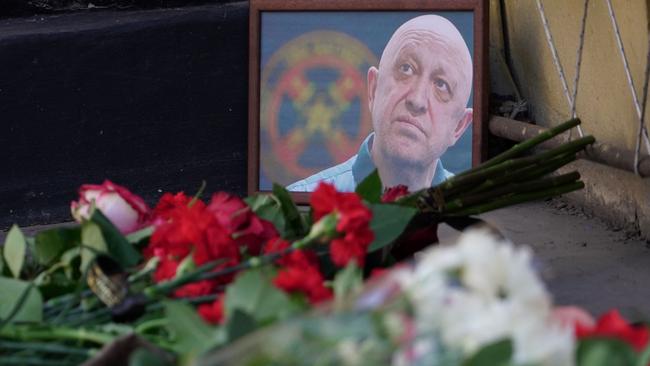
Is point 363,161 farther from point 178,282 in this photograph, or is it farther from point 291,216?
point 178,282

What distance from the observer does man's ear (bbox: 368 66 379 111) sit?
11.0ft

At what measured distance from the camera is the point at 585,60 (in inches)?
127

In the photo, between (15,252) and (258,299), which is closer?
(258,299)

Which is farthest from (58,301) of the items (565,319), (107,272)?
(565,319)

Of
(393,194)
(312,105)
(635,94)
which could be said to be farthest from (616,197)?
(393,194)

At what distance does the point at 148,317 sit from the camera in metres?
1.03

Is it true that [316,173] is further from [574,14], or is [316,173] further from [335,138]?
[574,14]

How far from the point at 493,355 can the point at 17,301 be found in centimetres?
61

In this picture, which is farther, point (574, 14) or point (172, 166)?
point (172, 166)

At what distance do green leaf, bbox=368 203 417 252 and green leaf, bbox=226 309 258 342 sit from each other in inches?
19.7

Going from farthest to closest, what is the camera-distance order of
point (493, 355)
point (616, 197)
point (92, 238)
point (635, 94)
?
point (616, 197)
point (635, 94)
point (92, 238)
point (493, 355)

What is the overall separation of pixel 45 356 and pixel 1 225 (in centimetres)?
261

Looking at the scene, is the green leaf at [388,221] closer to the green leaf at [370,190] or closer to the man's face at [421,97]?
the green leaf at [370,190]

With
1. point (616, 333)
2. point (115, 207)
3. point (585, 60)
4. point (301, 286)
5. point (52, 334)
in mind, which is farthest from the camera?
point (585, 60)
